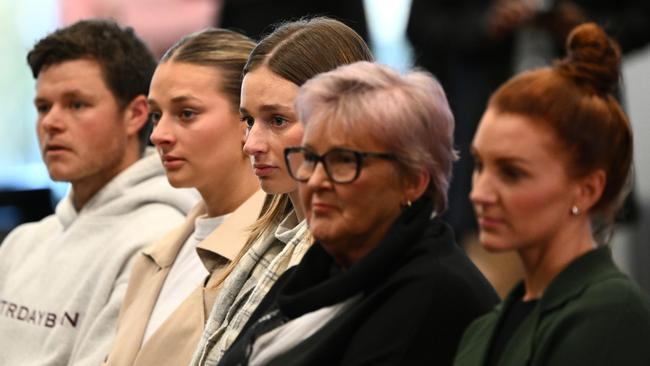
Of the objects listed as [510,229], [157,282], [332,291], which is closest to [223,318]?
[157,282]

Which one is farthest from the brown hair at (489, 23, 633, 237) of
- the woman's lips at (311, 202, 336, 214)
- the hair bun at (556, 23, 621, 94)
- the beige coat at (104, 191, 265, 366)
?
the beige coat at (104, 191, 265, 366)

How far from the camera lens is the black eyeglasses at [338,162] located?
2.64 meters

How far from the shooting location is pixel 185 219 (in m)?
4.00

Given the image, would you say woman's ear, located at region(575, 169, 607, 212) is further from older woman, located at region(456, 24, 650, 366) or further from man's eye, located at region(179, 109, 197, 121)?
man's eye, located at region(179, 109, 197, 121)

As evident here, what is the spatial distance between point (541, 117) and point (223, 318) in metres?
1.17

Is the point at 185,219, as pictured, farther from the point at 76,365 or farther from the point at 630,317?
the point at 630,317

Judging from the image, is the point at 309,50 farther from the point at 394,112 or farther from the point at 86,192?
the point at 86,192

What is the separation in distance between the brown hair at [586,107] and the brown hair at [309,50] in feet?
2.37

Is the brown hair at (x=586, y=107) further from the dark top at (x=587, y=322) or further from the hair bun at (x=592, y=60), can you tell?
the dark top at (x=587, y=322)

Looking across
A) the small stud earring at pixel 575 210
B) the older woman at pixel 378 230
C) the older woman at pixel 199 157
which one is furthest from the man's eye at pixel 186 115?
the small stud earring at pixel 575 210

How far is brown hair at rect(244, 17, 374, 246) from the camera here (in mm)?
3135

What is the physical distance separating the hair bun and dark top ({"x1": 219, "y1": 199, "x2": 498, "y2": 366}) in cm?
38

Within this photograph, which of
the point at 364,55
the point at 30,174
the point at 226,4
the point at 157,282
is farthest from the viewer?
the point at 30,174

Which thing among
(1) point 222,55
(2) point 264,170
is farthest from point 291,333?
(1) point 222,55
